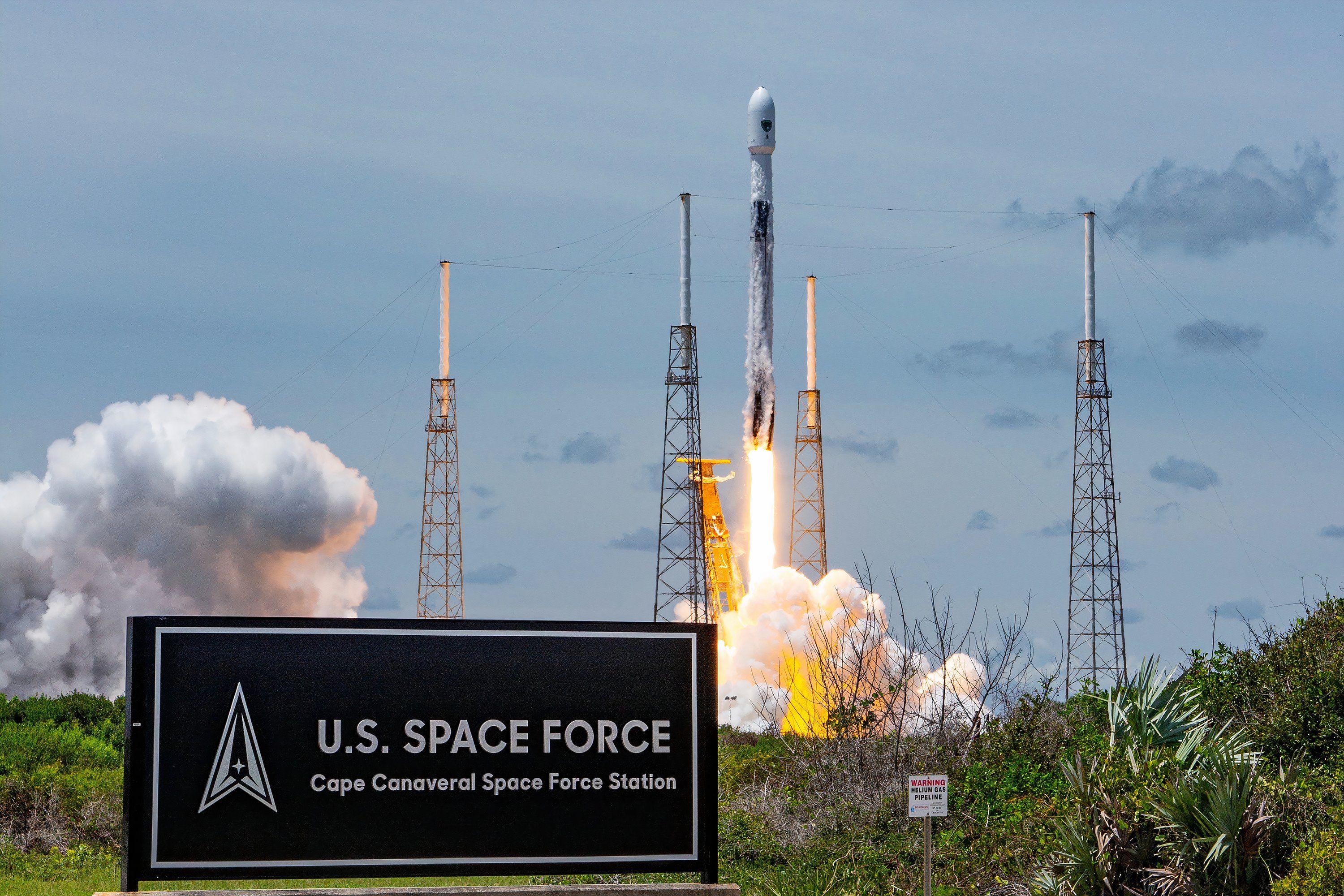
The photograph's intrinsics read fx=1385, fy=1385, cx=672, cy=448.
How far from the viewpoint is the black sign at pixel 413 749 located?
10734 mm

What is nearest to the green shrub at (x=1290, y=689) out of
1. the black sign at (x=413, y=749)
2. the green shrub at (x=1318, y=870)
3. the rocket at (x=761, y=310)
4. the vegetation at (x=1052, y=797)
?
the vegetation at (x=1052, y=797)

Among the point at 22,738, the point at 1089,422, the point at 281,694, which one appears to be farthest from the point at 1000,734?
the point at 1089,422

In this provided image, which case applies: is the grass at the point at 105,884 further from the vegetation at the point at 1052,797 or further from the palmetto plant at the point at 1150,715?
the palmetto plant at the point at 1150,715

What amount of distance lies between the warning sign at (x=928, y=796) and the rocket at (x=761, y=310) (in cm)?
4026

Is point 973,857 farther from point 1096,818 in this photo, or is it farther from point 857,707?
point 857,707

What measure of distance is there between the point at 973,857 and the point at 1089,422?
35.0 metres

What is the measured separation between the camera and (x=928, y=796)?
529 inches

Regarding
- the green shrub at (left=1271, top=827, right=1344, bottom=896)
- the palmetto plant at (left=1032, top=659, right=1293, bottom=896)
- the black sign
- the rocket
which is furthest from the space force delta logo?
the rocket

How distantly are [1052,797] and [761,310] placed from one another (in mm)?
39515

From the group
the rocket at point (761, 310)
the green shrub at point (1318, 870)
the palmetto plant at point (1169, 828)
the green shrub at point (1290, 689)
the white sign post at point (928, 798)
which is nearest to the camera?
the green shrub at point (1318, 870)

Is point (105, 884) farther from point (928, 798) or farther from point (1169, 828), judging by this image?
point (1169, 828)

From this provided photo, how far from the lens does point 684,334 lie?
172 feet

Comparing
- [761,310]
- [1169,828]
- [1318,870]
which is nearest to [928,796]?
[1169,828]

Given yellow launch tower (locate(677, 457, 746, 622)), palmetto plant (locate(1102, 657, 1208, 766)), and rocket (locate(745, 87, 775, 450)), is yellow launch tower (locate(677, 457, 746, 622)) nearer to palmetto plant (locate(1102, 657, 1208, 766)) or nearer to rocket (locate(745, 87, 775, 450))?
rocket (locate(745, 87, 775, 450))
